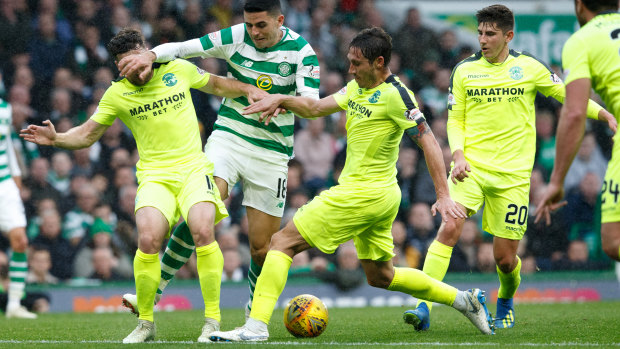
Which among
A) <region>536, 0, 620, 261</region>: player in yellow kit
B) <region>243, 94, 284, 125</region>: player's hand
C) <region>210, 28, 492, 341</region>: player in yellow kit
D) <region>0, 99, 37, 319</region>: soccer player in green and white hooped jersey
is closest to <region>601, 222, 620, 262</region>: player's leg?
<region>536, 0, 620, 261</region>: player in yellow kit

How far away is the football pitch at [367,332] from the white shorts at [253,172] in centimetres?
116

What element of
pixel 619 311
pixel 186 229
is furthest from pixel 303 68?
pixel 619 311

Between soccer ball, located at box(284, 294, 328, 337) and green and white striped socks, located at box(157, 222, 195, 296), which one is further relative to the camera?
green and white striped socks, located at box(157, 222, 195, 296)

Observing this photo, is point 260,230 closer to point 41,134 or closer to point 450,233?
point 450,233

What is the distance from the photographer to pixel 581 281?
13.0 m

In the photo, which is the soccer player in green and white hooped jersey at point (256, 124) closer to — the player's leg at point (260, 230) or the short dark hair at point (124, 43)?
the player's leg at point (260, 230)

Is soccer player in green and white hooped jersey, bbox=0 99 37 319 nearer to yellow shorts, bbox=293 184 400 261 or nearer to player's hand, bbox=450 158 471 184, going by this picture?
yellow shorts, bbox=293 184 400 261

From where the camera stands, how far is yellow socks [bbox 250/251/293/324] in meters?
6.10

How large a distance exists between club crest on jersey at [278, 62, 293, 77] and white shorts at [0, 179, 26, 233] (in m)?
4.20

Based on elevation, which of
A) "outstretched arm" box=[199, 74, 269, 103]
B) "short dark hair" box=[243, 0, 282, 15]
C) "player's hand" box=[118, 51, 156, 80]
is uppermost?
"short dark hair" box=[243, 0, 282, 15]

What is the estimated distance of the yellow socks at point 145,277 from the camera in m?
6.25

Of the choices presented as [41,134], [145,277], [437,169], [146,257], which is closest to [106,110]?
[41,134]

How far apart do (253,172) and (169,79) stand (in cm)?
140

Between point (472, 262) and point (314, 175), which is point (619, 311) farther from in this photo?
point (314, 175)
